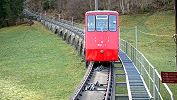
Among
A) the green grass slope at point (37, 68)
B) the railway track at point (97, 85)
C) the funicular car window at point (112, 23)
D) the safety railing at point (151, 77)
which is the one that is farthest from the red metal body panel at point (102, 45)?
the green grass slope at point (37, 68)

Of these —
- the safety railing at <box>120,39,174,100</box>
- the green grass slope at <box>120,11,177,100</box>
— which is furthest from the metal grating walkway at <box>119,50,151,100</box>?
the green grass slope at <box>120,11,177,100</box>

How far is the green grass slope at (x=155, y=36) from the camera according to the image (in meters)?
33.7

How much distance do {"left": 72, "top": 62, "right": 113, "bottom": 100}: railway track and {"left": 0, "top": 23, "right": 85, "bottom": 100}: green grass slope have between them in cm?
107

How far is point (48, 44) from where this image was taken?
157 ft

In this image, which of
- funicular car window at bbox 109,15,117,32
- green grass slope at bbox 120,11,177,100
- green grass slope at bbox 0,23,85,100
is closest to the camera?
green grass slope at bbox 0,23,85,100

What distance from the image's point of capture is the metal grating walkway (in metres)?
15.9

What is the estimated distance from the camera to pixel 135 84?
18.4 metres

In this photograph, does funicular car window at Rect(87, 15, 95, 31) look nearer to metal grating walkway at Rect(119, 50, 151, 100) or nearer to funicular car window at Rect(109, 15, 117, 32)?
funicular car window at Rect(109, 15, 117, 32)

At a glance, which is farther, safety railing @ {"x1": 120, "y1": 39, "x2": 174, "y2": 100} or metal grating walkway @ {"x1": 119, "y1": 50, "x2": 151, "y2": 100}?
metal grating walkway @ {"x1": 119, "y1": 50, "x2": 151, "y2": 100}

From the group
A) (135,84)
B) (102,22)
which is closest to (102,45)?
(102,22)

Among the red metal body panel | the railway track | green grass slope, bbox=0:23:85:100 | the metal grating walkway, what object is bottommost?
green grass slope, bbox=0:23:85:100

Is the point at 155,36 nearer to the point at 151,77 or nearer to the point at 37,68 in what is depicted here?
the point at 37,68

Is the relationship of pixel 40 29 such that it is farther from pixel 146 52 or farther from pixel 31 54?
pixel 146 52

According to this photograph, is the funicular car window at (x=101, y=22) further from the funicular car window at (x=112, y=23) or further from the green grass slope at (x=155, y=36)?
the green grass slope at (x=155, y=36)
